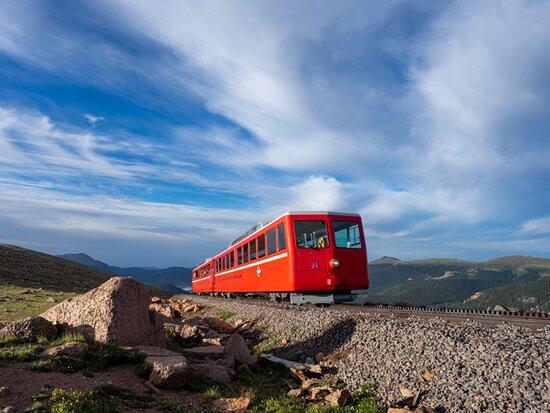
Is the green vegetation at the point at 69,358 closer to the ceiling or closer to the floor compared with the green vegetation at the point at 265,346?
closer to the ceiling

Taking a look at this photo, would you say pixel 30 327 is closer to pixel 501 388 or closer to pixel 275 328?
pixel 275 328

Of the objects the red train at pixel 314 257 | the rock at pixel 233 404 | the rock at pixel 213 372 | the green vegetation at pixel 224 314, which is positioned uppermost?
the red train at pixel 314 257

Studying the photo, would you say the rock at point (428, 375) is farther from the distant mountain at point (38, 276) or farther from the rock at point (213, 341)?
the distant mountain at point (38, 276)

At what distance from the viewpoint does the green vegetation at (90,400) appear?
302 inches

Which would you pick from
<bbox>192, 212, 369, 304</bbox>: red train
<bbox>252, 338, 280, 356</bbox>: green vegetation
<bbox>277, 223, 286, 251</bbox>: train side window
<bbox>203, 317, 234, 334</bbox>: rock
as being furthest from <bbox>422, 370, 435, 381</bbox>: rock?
<bbox>277, 223, 286, 251</bbox>: train side window

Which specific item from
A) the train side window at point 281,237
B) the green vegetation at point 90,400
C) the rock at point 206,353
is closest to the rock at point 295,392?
the green vegetation at point 90,400

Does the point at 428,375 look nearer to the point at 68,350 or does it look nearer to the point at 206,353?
the point at 206,353

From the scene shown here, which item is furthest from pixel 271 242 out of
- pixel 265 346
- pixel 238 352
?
pixel 238 352

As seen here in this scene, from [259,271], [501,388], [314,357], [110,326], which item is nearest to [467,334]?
[501,388]

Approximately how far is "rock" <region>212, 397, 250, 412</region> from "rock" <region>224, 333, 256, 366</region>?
10.2ft

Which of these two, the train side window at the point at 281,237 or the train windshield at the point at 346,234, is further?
the train windshield at the point at 346,234

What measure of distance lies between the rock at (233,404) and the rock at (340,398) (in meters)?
1.74

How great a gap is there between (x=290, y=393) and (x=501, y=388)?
4.42 m

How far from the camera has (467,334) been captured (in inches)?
407
